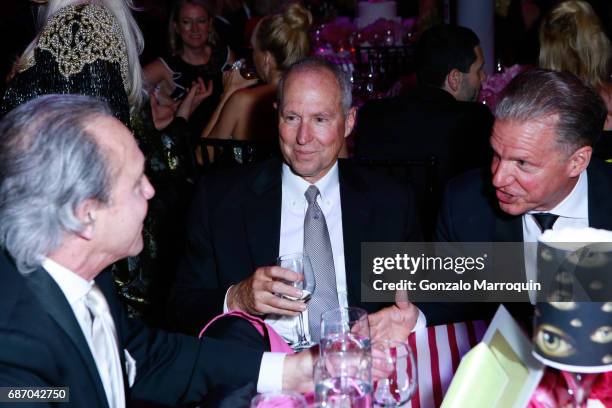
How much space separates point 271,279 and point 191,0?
14.0ft

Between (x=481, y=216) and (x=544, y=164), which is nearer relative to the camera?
(x=544, y=164)

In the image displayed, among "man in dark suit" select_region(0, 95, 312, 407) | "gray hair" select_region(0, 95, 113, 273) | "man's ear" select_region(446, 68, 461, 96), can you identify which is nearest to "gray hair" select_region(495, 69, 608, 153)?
"man in dark suit" select_region(0, 95, 312, 407)

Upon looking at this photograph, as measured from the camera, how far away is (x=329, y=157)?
2705 mm

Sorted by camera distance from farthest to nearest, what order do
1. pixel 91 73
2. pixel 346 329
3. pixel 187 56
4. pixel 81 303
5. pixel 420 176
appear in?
1. pixel 187 56
2. pixel 420 176
3. pixel 91 73
4. pixel 346 329
5. pixel 81 303

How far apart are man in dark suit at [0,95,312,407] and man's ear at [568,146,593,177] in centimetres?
124

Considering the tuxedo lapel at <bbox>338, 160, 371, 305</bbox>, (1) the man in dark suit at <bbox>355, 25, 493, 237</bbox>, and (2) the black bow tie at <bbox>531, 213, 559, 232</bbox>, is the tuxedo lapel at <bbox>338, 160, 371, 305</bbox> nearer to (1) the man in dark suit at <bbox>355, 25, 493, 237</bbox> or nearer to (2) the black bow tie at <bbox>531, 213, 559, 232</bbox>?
(2) the black bow tie at <bbox>531, 213, 559, 232</bbox>

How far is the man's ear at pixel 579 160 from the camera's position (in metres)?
2.32

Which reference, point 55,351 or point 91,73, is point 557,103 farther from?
point 91,73

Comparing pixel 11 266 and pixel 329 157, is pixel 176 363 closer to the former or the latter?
pixel 11 266

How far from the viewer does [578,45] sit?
4.44 m

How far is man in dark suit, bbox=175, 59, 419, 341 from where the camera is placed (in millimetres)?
2666

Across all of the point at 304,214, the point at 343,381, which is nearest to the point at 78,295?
the point at 343,381

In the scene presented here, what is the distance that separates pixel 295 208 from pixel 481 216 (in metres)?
0.62

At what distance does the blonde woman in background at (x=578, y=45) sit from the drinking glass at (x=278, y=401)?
3197mm
